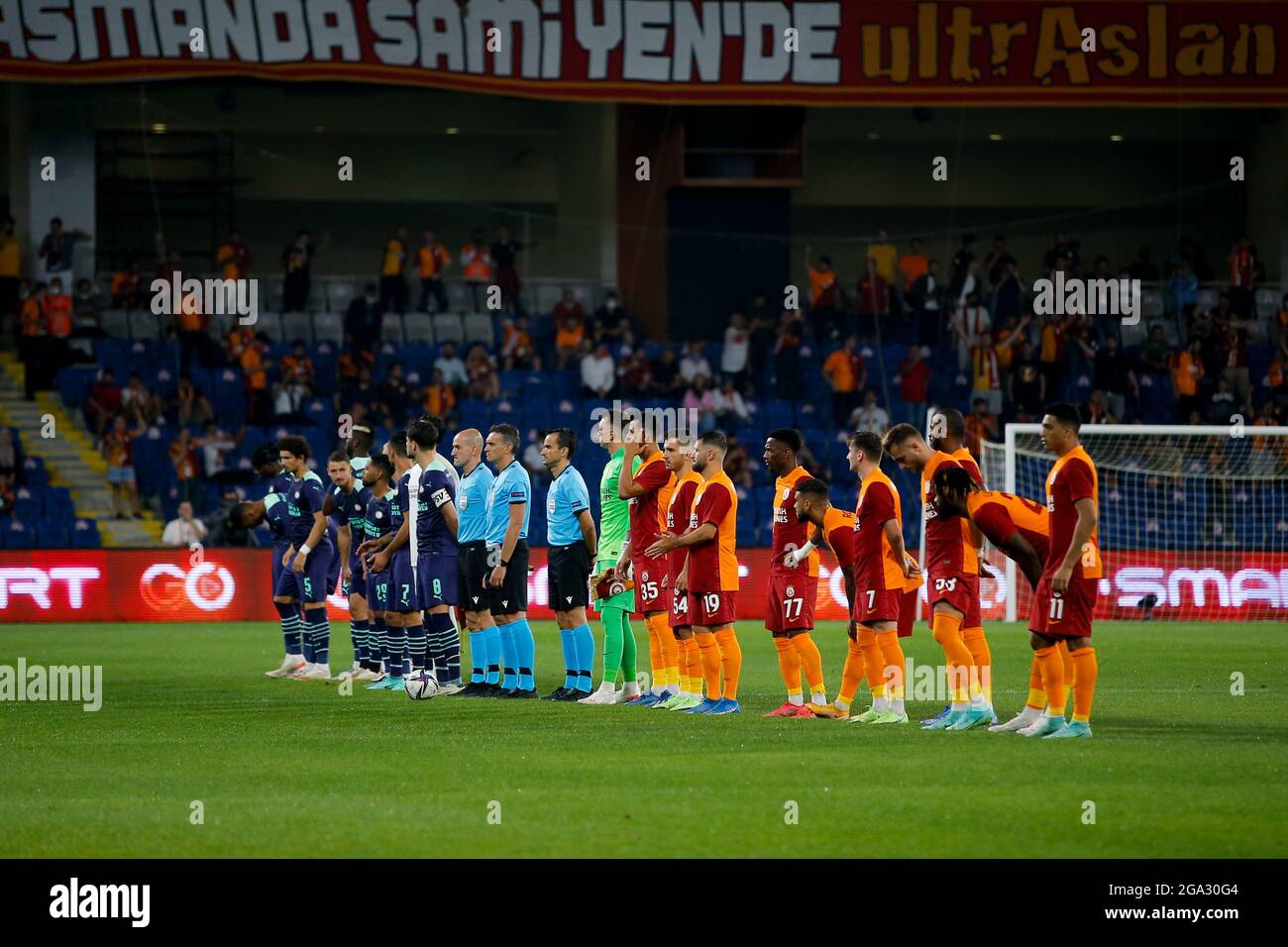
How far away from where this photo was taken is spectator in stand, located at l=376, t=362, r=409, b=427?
89.8ft

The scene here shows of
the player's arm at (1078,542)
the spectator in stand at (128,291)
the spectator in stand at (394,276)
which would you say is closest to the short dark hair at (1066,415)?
the player's arm at (1078,542)

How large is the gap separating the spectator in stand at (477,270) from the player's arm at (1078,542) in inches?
807

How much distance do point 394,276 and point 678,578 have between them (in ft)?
58.1

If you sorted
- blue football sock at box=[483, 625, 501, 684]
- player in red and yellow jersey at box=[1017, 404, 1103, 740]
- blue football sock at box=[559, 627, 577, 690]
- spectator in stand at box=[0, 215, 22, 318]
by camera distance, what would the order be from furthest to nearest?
1. spectator in stand at box=[0, 215, 22, 318]
2. blue football sock at box=[483, 625, 501, 684]
3. blue football sock at box=[559, 627, 577, 690]
4. player in red and yellow jersey at box=[1017, 404, 1103, 740]

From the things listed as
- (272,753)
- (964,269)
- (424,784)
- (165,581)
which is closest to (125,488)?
(165,581)

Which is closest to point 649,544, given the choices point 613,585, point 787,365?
point 613,585

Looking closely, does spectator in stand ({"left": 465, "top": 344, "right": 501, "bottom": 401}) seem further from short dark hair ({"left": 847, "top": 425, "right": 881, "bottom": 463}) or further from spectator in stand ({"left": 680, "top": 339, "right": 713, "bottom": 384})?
short dark hair ({"left": 847, "top": 425, "right": 881, "bottom": 463})

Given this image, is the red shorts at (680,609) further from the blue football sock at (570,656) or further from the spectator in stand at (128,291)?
the spectator in stand at (128,291)

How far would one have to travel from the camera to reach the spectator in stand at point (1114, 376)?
95.5 feet

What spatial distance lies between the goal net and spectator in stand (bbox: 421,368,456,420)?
7935mm

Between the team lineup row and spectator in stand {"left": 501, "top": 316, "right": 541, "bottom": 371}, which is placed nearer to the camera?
the team lineup row

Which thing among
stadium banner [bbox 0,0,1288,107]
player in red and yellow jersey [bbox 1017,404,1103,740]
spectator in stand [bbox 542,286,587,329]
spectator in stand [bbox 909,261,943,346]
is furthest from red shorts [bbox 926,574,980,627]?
spectator in stand [bbox 542,286,587,329]

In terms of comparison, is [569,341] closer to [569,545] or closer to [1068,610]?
[569,545]

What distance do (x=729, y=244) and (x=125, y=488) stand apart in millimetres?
10211
